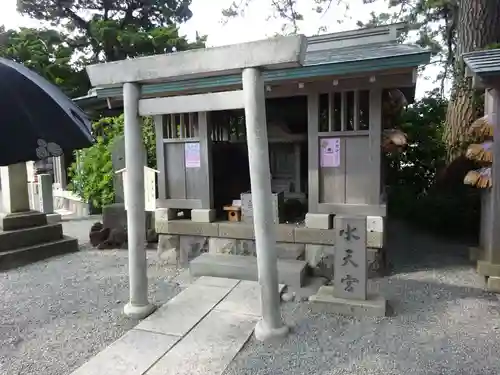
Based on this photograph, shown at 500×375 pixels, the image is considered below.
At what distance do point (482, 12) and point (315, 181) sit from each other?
6.05 metres

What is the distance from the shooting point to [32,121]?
2.55 meters

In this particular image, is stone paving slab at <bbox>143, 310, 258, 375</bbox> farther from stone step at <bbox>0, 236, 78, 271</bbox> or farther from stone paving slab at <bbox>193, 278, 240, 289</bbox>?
stone step at <bbox>0, 236, 78, 271</bbox>

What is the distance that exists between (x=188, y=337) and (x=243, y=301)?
0.94 meters

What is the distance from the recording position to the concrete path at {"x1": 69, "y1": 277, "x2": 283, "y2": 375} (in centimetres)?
306

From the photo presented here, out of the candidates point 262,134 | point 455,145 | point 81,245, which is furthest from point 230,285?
point 455,145

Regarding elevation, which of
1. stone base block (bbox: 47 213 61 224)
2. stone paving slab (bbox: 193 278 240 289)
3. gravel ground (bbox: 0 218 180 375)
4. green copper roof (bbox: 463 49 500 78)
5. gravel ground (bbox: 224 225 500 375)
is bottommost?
gravel ground (bbox: 224 225 500 375)

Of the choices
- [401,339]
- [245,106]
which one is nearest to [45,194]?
[245,106]

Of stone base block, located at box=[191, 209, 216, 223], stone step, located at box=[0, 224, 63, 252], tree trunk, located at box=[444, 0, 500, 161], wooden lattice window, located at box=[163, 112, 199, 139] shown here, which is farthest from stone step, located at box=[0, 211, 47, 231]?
tree trunk, located at box=[444, 0, 500, 161]

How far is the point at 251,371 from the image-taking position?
300cm

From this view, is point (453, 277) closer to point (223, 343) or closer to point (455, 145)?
point (223, 343)

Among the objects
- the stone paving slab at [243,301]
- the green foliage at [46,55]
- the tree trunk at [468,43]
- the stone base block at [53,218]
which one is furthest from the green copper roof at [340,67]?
the green foliage at [46,55]

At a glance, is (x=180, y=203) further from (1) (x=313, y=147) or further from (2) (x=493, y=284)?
(2) (x=493, y=284)

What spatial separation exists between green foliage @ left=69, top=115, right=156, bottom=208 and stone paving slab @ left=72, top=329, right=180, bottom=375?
5.87m

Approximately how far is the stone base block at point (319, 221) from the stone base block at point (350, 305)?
1146 mm
